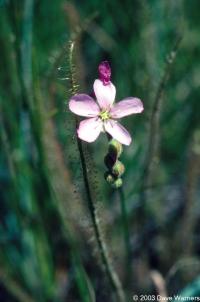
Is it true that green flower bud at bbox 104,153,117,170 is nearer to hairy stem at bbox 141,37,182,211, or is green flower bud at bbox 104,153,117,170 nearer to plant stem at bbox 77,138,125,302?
plant stem at bbox 77,138,125,302

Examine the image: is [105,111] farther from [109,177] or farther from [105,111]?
[109,177]

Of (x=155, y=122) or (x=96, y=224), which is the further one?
(x=155, y=122)

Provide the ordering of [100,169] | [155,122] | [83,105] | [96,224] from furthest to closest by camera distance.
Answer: [100,169], [155,122], [96,224], [83,105]

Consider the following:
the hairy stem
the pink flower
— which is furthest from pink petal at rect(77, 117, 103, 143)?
the hairy stem

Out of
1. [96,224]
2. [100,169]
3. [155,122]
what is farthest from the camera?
[100,169]

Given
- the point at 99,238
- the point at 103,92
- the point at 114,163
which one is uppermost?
the point at 103,92

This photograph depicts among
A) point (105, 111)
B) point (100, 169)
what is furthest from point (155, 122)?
point (100, 169)

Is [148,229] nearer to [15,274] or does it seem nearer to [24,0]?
[15,274]
